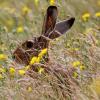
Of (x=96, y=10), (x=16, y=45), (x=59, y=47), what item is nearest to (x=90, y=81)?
(x=59, y=47)

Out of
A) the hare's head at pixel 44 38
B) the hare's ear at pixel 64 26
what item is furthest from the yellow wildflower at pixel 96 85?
the hare's ear at pixel 64 26

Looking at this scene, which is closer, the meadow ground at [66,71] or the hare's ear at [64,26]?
the meadow ground at [66,71]

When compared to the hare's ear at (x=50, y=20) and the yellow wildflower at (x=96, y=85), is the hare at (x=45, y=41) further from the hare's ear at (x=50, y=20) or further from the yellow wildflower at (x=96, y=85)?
the yellow wildflower at (x=96, y=85)

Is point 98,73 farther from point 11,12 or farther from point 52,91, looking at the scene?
point 11,12

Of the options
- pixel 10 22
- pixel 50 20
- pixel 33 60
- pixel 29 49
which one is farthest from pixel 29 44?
pixel 10 22

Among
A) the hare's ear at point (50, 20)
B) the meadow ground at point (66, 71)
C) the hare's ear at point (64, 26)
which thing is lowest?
the meadow ground at point (66, 71)

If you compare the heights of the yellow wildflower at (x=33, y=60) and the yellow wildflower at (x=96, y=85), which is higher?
the yellow wildflower at (x=96, y=85)

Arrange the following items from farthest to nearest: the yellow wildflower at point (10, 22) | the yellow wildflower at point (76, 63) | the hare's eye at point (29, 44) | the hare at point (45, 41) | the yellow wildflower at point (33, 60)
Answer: the yellow wildflower at point (10, 22) < the hare's eye at point (29, 44) < the hare at point (45, 41) < the yellow wildflower at point (33, 60) < the yellow wildflower at point (76, 63)

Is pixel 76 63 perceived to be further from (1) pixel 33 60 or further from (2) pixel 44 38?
(2) pixel 44 38

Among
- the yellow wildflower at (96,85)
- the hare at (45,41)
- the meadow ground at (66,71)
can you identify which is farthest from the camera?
the hare at (45,41)
